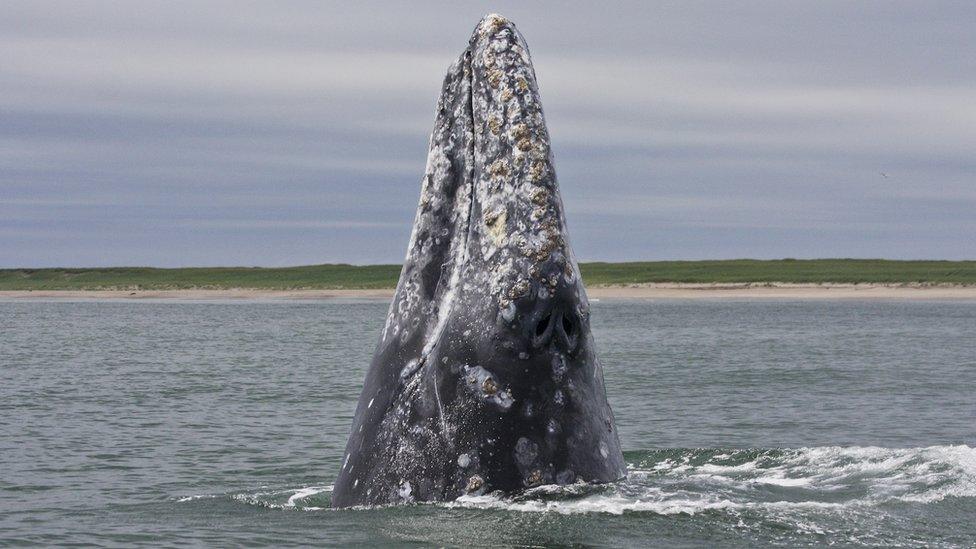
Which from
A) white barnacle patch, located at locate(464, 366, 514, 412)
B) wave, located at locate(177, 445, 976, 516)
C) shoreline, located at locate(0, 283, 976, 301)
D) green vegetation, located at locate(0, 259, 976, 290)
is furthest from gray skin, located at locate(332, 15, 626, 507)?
green vegetation, located at locate(0, 259, 976, 290)

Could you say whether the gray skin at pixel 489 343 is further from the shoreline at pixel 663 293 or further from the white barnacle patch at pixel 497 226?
the shoreline at pixel 663 293

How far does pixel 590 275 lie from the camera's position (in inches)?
3285

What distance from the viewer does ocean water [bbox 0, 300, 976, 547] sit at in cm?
639

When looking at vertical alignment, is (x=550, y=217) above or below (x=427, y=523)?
above

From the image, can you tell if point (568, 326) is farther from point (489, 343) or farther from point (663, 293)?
point (663, 293)

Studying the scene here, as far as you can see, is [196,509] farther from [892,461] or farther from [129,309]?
[129,309]

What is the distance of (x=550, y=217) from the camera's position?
6219 mm

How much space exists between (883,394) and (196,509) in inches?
435

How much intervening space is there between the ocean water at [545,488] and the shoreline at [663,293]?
34.5m

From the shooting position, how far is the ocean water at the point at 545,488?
6395mm

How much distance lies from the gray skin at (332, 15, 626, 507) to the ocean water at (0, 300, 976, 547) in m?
0.16

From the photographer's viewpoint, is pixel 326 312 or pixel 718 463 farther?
pixel 326 312

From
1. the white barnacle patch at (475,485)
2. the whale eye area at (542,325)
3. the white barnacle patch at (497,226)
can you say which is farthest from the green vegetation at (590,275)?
the white barnacle patch at (475,485)

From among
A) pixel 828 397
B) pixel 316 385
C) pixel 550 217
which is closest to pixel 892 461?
pixel 550 217
